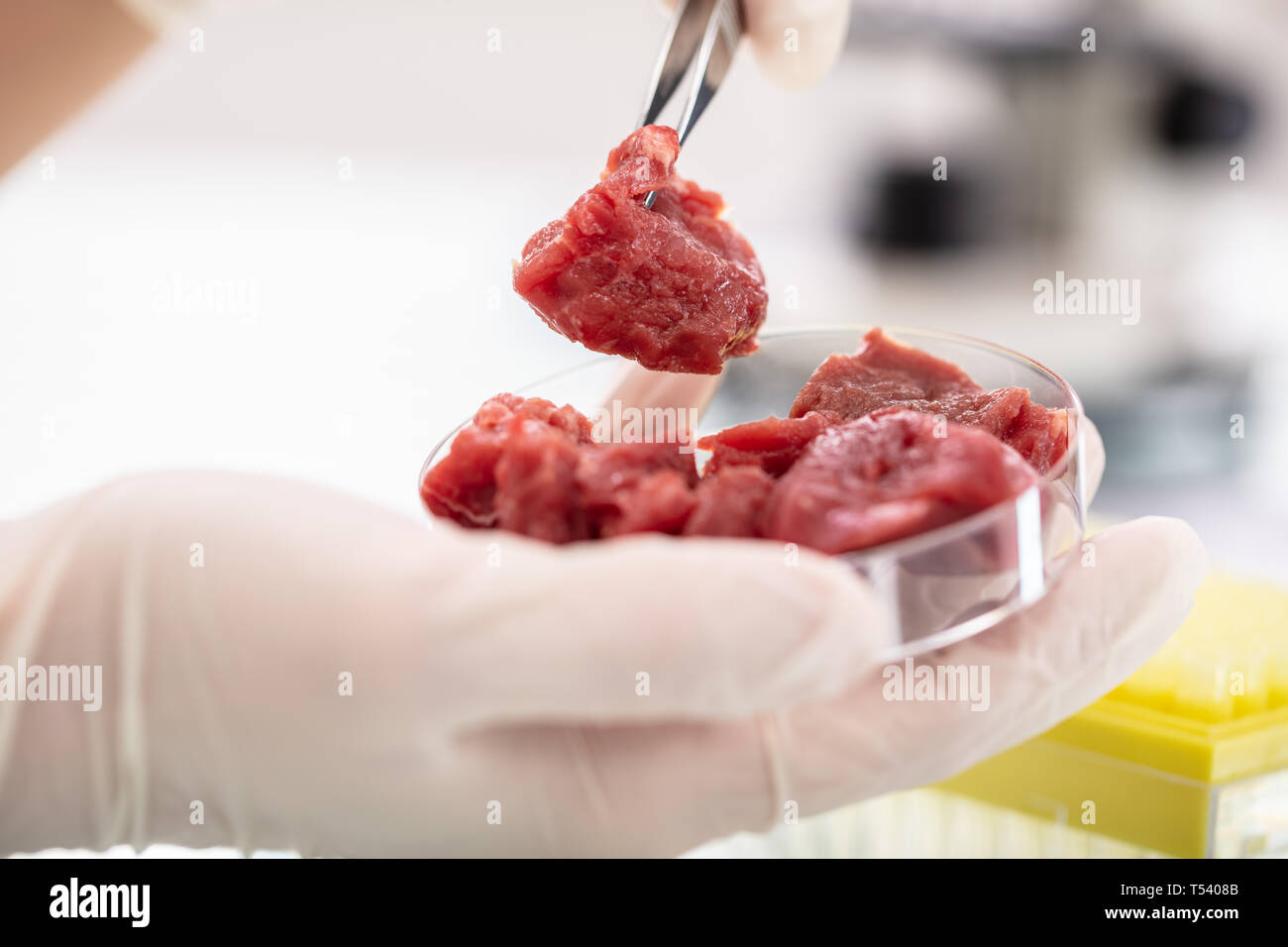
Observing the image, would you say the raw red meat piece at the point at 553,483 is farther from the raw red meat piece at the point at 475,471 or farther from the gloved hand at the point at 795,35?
the gloved hand at the point at 795,35

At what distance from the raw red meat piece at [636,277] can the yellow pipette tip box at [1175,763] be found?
1.25 meters

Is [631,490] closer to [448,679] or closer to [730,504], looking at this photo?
[730,504]

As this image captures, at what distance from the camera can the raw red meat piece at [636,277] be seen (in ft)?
6.45

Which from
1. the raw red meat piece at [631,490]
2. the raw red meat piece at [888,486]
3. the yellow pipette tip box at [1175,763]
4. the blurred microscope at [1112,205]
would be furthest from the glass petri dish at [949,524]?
the blurred microscope at [1112,205]

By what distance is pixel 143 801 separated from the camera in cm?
167

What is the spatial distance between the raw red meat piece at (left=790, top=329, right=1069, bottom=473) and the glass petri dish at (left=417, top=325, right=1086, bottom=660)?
0.16 ft

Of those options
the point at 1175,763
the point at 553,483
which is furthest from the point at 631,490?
the point at 1175,763

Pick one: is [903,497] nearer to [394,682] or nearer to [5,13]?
[394,682]

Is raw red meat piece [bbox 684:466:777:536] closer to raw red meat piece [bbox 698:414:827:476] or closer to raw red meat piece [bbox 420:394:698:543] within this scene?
raw red meat piece [bbox 420:394:698:543]

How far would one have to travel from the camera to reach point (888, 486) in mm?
1524

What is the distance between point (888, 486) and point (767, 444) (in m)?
0.30

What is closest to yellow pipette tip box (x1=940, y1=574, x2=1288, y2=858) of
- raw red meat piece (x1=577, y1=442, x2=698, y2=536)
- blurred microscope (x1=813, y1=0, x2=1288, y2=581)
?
raw red meat piece (x1=577, y1=442, x2=698, y2=536)

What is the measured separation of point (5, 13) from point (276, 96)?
2304 mm

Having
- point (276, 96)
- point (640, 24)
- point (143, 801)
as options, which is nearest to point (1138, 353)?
point (640, 24)
